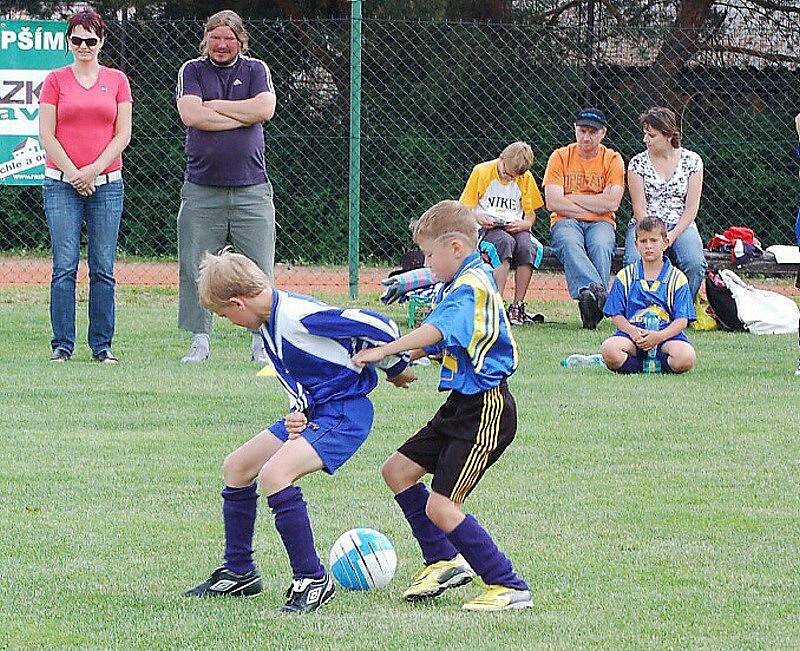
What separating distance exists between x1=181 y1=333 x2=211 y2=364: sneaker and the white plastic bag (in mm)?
4465

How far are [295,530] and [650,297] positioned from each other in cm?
526

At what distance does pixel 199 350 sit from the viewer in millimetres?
8844

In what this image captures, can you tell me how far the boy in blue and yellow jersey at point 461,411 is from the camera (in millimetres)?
3971

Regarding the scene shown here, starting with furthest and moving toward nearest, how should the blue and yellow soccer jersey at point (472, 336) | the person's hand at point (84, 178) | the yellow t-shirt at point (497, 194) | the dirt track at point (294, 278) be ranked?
the dirt track at point (294, 278)
the yellow t-shirt at point (497, 194)
the person's hand at point (84, 178)
the blue and yellow soccer jersey at point (472, 336)

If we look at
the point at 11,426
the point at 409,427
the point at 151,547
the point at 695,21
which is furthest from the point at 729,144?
the point at 151,547

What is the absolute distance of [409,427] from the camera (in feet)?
21.9

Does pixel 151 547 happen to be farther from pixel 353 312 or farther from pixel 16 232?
pixel 16 232

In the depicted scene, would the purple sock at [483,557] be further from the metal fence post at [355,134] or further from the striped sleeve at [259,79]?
the metal fence post at [355,134]

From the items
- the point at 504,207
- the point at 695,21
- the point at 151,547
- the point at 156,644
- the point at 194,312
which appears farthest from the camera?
the point at 695,21

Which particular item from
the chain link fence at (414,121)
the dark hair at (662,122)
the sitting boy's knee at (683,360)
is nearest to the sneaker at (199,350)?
the sitting boy's knee at (683,360)

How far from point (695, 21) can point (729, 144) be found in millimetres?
1486

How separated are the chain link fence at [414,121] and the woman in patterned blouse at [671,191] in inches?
161

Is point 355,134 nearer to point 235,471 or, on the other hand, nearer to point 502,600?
point 235,471

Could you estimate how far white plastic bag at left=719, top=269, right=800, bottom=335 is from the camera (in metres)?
11.0
